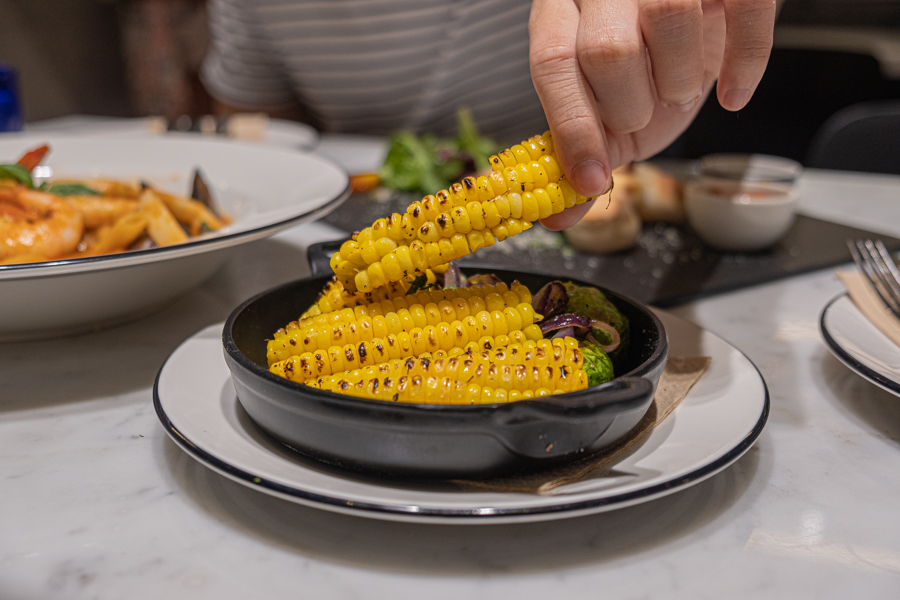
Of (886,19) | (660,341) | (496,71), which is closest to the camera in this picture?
(660,341)

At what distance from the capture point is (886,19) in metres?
4.79

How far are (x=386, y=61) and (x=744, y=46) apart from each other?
2266mm

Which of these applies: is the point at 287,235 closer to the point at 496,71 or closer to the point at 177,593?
the point at 177,593

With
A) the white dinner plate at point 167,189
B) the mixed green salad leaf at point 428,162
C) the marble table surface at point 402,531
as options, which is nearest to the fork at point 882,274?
the marble table surface at point 402,531

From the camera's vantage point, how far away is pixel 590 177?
27.4 inches

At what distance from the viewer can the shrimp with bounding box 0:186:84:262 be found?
95cm

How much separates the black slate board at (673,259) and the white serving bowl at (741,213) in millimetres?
32

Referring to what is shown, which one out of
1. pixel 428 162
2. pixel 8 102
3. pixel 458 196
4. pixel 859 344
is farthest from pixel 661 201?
pixel 8 102

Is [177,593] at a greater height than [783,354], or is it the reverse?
[177,593]

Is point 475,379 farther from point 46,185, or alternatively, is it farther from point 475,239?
point 46,185

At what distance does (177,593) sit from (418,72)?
102 inches

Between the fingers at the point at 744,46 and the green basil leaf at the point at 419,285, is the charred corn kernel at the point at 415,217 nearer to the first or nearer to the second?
the green basil leaf at the point at 419,285

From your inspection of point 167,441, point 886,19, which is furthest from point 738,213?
point 886,19

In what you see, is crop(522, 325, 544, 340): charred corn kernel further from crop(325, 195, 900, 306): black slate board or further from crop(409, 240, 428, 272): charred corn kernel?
crop(325, 195, 900, 306): black slate board
